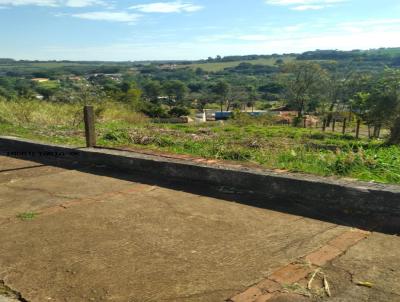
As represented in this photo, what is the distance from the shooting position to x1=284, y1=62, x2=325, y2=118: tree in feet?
195

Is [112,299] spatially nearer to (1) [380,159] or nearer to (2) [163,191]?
(2) [163,191]

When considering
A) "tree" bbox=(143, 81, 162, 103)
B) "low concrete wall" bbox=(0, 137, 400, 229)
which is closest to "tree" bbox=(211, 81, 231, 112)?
"tree" bbox=(143, 81, 162, 103)

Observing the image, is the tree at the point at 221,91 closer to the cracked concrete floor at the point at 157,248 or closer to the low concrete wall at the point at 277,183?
the low concrete wall at the point at 277,183

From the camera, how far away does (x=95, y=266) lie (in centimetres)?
273

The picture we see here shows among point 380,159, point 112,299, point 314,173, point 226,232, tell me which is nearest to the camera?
point 112,299

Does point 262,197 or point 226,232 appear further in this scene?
point 262,197

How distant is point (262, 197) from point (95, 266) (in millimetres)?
1904

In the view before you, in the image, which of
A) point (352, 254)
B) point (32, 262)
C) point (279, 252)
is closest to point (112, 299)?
point (32, 262)

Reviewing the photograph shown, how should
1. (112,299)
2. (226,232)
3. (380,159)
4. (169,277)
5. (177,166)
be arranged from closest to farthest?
(112,299) < (169,277) < (226,232) < (380,159) < (177,166)

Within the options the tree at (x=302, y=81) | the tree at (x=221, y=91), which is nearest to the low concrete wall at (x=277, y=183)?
the tree at (x=302, y=81)

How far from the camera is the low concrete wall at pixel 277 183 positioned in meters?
3.43

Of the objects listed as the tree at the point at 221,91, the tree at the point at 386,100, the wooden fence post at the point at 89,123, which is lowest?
the tree at the point at 221,91

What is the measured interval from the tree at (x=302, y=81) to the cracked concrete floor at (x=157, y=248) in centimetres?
5729

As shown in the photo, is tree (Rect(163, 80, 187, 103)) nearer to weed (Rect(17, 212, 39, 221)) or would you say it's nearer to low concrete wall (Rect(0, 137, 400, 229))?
low concrete wall (Rect(0, 137, 400, 229))
